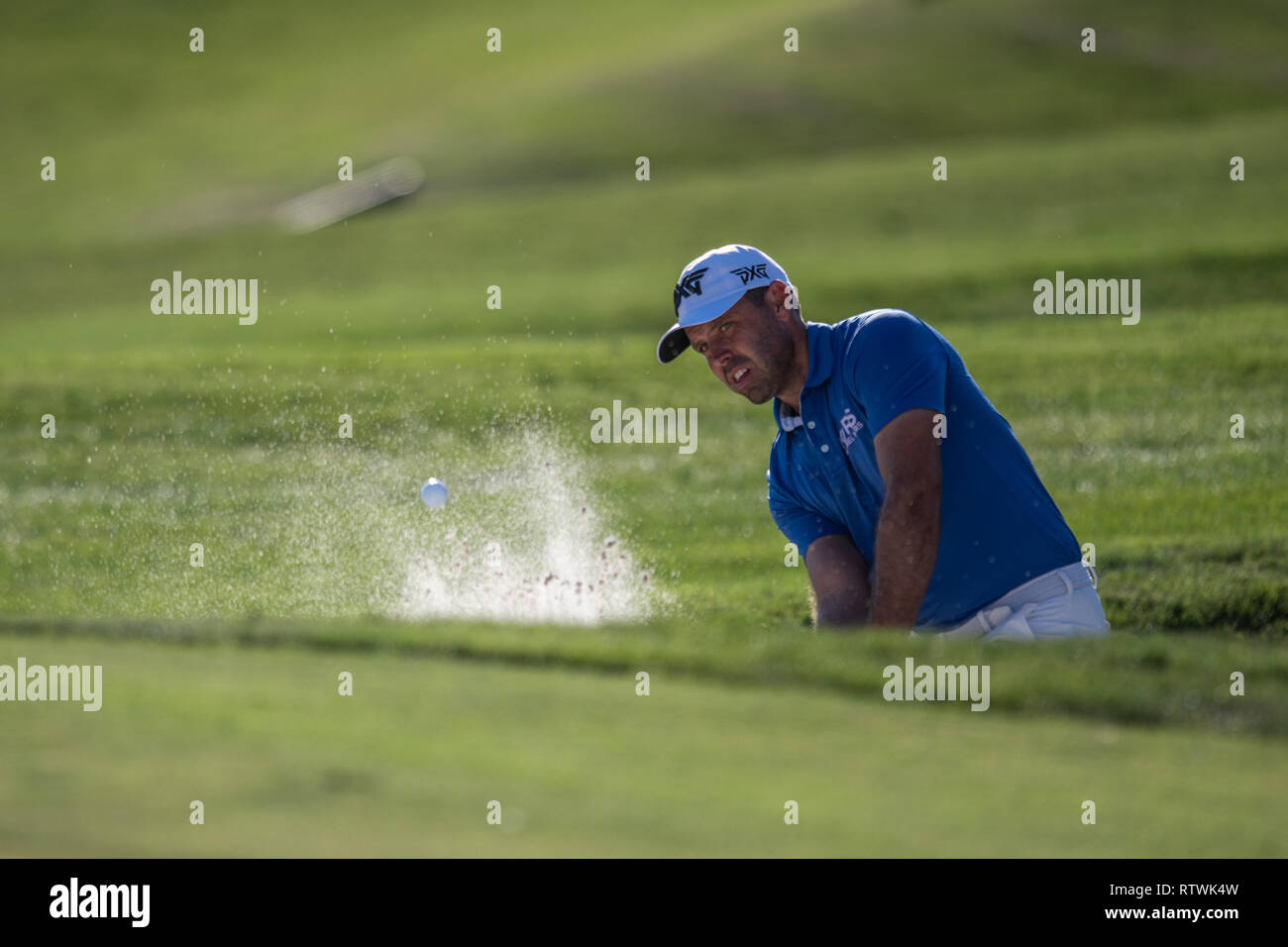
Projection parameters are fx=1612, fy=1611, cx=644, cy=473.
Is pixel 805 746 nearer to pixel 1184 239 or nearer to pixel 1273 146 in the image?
pixel 1184 239

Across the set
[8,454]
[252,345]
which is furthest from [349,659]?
[252,345]

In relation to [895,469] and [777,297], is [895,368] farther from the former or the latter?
[777,297]

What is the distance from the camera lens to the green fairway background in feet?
14.6

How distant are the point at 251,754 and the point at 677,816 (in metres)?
1.36

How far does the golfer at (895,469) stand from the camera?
630cm

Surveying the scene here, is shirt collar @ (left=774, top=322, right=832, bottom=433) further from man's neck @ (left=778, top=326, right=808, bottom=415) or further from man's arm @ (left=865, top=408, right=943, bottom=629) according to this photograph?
man's arm @ (left=865, top=408, right=943, bottom=629)

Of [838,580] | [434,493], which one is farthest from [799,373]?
[434,493]

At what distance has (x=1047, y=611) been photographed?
6.56m

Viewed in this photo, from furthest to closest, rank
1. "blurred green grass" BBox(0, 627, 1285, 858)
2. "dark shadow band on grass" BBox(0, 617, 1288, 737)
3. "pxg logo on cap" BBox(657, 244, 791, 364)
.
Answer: "pxg logo on cap" BBox(657, 244, 791, 364), "dark shadow band on grass" BBox(0, 617, 1288, 737), "blurred green grass" BBox(0, 627, 1285, 858)

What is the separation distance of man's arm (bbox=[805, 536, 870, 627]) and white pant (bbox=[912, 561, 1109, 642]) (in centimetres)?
45

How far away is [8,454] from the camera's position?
1612cm

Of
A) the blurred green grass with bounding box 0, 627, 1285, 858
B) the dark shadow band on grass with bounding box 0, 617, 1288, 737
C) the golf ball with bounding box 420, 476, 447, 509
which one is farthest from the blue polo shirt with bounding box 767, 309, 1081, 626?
the golf ball with bounding box 420, 476, 447, 509

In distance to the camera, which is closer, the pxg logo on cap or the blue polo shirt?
the blue polo shirt

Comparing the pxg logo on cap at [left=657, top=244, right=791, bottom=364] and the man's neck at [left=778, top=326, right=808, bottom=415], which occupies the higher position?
the pxg logo on cap at [left=657, top=244, right=791, bottom=364]
